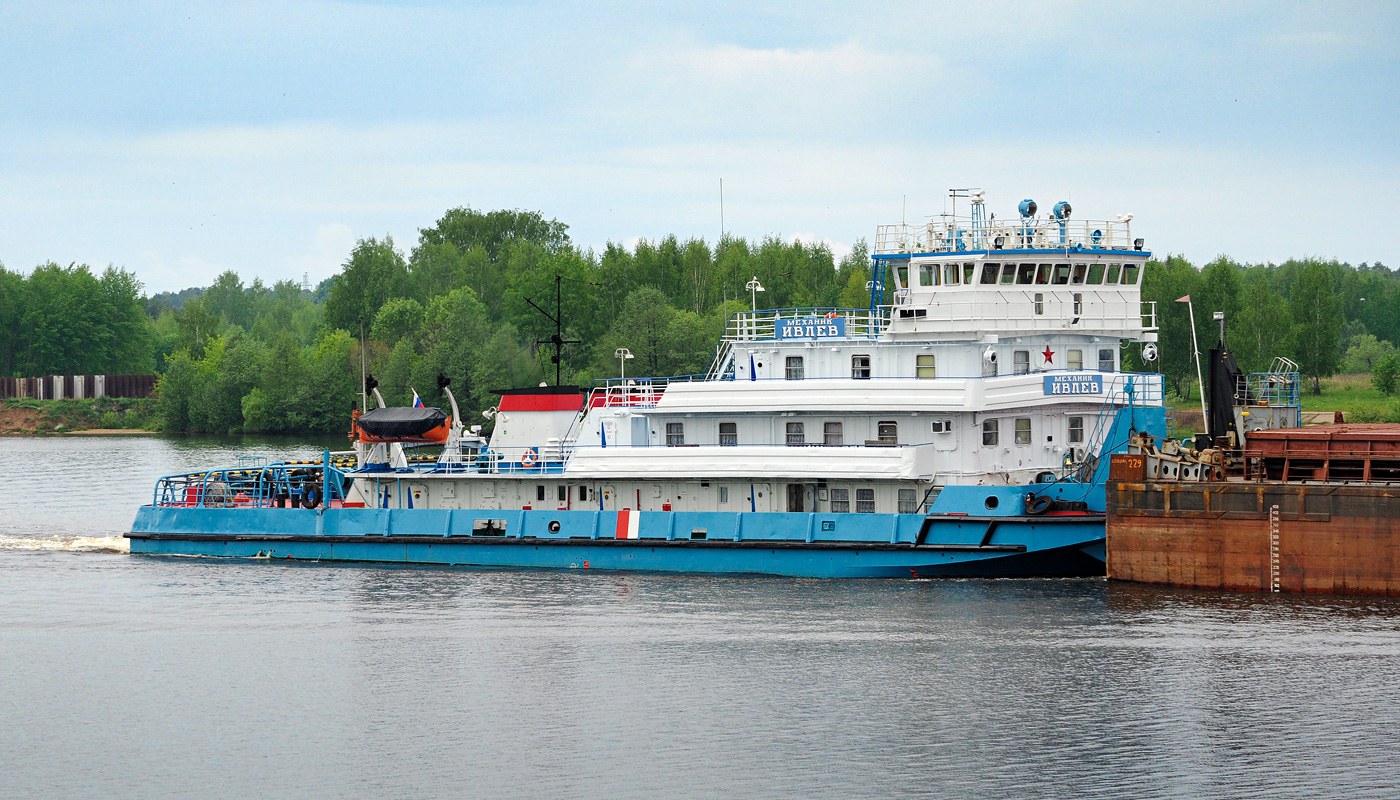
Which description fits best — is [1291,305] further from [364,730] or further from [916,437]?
[364,730]

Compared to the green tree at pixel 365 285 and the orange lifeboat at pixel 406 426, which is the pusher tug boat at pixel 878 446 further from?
the green tree at pixel 365 285

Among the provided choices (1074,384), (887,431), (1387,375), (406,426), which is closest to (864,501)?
(887,431)

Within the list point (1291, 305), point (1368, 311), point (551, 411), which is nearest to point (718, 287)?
point (1291, 305)

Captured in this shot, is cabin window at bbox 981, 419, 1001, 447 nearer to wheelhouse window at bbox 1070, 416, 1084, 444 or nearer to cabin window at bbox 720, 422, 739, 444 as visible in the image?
wheelhouse window at bbox 1070, 416, 1084, 444

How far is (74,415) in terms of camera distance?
299ft

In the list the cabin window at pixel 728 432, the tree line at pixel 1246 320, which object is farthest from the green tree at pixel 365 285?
the cabin window at pixel 728 432

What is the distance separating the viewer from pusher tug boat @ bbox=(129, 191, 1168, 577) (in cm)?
2734

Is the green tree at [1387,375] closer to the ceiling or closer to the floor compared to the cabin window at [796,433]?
closer to the ceiling

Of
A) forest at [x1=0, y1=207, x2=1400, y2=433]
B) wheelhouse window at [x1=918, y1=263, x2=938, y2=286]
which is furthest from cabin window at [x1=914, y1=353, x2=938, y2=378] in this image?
forest at [x1=0, y1=207, x2=1400, y2=433]

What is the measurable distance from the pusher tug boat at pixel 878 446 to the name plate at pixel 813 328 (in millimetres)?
42

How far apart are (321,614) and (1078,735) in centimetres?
1457

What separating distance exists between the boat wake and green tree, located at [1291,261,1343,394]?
5021cm

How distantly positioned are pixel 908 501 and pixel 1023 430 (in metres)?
2.84

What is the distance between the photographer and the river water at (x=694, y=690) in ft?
60.3
